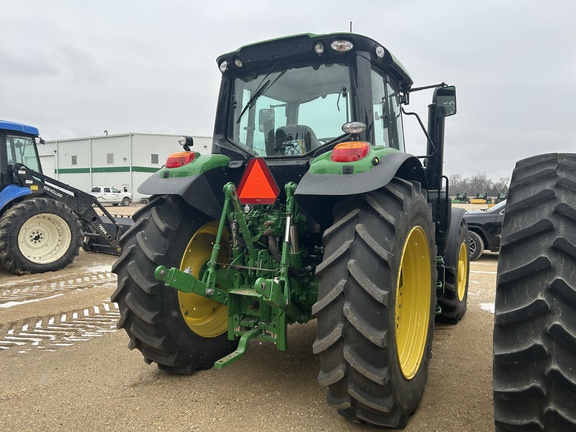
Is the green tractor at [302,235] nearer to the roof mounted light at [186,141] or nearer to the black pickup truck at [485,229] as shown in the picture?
the roof mounted light at [186,141]

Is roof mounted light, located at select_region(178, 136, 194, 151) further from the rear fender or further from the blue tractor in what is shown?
the blue tractor

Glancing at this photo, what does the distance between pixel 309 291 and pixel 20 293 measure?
5.37m

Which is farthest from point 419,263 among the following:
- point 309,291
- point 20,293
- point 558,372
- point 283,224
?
point 20,293

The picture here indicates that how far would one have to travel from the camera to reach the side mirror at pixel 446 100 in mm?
4055

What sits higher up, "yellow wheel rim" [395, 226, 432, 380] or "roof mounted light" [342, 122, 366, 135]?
"roof mounted light" [342, 122, 366, 135]

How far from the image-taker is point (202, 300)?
3.57 metres

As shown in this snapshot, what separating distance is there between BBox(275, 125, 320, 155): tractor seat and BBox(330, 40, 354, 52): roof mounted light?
0.62m

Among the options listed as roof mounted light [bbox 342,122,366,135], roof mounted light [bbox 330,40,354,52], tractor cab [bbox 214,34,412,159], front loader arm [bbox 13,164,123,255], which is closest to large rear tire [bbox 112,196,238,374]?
tractor cab [bbox 214,34,412,159]

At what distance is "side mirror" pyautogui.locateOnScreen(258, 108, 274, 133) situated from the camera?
3.66m

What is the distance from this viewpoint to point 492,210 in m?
10.1

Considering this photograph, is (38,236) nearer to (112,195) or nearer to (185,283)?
(185,283)

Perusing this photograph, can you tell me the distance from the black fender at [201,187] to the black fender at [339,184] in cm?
89

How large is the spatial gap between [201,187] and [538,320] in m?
2.39

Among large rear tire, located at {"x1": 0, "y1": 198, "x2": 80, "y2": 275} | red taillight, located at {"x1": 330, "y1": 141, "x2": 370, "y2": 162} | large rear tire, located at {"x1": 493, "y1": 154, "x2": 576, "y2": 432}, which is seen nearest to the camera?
large rear tire, located at {"x1": 493, "y1": 154, "x2": 576, "y2": 432}
